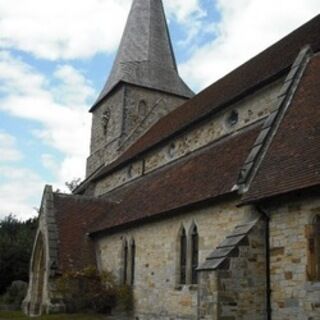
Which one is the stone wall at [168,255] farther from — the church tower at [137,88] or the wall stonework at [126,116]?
the church tower at [137,88]

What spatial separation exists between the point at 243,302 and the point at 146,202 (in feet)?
24.7

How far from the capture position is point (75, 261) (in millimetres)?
21094

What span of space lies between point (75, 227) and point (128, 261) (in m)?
4.18

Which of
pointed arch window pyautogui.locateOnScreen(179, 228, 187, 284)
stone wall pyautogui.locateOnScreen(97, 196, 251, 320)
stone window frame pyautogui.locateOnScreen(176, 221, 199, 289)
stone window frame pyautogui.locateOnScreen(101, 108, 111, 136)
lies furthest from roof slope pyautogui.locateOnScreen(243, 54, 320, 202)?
stone window frame pyautogui.locateOnScreen(101, 108, 111, 136)

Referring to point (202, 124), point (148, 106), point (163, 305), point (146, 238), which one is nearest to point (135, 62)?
point (148, 106)

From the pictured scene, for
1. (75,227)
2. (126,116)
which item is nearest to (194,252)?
(75,227)

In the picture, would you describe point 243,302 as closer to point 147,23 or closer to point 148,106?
point 148,106

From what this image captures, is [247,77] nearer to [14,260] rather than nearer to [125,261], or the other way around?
[125,261]

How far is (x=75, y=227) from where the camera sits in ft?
73.8

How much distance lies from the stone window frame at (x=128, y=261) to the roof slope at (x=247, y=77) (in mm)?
5030

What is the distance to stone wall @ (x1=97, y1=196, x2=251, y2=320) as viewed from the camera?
14.1m

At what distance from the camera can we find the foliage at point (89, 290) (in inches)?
766

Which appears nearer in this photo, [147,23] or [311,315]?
[311,315]

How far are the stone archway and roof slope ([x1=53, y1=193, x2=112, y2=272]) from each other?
3.86ft
